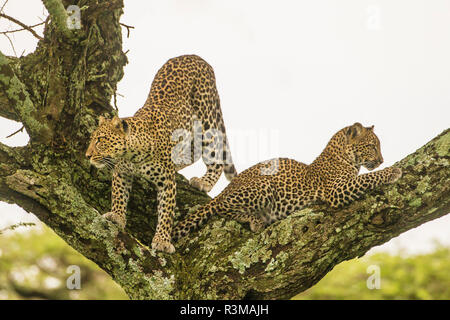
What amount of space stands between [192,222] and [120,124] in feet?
5.31

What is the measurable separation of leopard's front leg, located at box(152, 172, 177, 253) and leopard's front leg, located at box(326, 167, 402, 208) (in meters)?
2.07

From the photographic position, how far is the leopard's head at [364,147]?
28.2 ft

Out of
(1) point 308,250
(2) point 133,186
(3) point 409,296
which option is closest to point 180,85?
(2) point 133,186

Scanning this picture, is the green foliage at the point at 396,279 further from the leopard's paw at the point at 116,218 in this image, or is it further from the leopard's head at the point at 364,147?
the leopard's paw at the point at 116,218

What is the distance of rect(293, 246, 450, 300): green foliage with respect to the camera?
15.1 metres

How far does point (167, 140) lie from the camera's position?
830cm

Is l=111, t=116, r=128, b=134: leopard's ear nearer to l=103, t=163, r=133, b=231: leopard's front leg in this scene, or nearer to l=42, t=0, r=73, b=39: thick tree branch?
l=103, t=163, r=133, b=231: leopard's front leg

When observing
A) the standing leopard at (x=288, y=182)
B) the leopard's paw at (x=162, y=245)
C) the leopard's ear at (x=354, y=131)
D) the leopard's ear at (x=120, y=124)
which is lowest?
the leopard's paw at (x=162, y=245)

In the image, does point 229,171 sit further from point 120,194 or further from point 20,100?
point 20,100

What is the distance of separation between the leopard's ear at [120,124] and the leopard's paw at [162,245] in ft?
4.84

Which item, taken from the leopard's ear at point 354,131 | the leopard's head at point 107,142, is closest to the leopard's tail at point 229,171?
the leopard's ear at point 354,131

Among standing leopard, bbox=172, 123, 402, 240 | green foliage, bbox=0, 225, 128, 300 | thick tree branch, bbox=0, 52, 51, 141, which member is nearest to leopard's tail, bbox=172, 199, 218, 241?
standing leopard, bbox=172, 123, 402, 240

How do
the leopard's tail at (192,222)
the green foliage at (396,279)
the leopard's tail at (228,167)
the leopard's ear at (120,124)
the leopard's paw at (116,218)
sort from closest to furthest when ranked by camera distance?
the leopard's paw at (116,218) → the leopard's ear at (120,124) → the leopard's tail at (192,222) → the leopard's tail at (228,167) → the green foliage at (396,279)

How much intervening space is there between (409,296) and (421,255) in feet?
8.70
